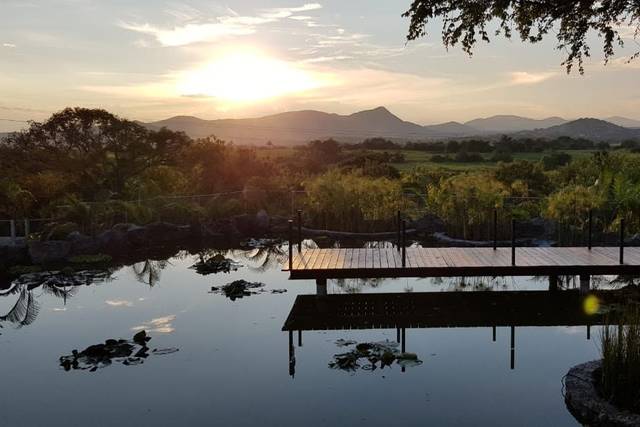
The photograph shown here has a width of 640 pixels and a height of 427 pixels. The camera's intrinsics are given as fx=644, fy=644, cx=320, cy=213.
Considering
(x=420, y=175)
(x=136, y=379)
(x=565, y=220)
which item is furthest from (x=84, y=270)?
(x=420, y=175)

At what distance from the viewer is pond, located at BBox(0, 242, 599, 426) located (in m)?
6.20

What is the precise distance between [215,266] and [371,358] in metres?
6.20

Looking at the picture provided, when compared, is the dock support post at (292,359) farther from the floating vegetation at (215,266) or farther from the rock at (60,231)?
the rock at (60,231)

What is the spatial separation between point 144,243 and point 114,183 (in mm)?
5358

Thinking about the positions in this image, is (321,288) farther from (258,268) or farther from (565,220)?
(565,220)

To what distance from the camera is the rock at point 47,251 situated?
553 inches

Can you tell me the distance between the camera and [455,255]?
1120 cm

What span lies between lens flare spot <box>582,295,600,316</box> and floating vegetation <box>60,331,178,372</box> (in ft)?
20.1

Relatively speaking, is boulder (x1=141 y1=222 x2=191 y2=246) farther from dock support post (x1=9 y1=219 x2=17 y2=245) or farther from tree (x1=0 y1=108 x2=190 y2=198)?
tree (x1=0 y1=108 x2=190 y2=198)

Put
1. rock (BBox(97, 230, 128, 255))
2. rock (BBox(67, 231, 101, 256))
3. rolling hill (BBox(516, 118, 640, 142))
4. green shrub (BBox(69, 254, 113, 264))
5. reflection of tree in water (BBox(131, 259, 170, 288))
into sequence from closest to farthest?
1. reflection of tree in water (BBox(131, 259, 170, 288))
2. green shrub (BBox(69, 254, 113, 264))
3. rock (BBox(67, 231, 101, 256))
4. rock (BBox(97, 230, 128, 255))
5. rolling hill (BBox(516, 118, 640, 142))

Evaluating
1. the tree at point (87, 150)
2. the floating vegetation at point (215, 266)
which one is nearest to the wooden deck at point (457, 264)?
the floating vegetation at point (215, 266)

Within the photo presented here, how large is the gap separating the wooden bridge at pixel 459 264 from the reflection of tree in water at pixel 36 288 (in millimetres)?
4004

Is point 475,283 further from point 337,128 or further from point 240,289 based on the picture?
point 337,128

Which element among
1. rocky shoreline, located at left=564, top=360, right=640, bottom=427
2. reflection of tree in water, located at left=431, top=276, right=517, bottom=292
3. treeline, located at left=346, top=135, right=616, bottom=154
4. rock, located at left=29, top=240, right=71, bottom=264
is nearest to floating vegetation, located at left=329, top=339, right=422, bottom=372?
rocky shoreline, located at left=564, top=360, right=640, bottom=427
